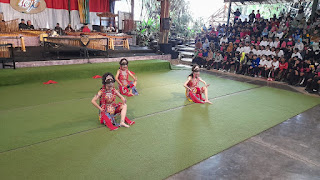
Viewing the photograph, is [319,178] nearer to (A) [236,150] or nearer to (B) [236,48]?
(A) [236,150]

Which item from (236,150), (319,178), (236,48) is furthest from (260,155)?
(236,48)

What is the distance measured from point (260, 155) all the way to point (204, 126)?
1.19 meters

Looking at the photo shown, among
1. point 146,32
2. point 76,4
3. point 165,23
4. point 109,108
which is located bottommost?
point 109,108

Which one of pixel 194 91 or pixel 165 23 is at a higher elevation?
pixel 165 23

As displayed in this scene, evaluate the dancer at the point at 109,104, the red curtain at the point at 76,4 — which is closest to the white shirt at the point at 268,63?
the dancer at the point at 109,104

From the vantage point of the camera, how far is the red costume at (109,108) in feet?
13.3

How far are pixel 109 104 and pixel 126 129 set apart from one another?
21.4 inches

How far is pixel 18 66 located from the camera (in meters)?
7.79

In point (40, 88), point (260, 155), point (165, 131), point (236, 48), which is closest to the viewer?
point (260, 155)

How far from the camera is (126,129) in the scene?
13.7 ft

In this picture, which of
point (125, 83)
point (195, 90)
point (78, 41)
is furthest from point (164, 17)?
point (195, 90)

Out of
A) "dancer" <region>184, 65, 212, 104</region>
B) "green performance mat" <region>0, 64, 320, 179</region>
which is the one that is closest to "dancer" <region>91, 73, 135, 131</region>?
"green performance mat" <region>0, 64, 320, 179</region>

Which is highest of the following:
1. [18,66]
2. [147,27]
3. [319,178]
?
[147,27]

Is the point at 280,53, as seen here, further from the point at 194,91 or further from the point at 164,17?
the point at 194,91
